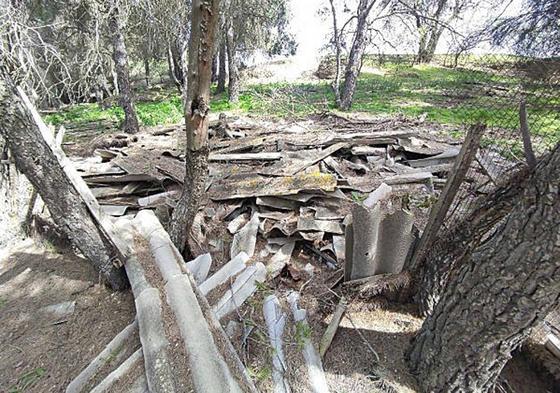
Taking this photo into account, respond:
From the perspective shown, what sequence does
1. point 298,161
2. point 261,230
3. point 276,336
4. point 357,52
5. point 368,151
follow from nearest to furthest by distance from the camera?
point 276,336, point 261,230, point 298,161, point 368,151, point 357,52

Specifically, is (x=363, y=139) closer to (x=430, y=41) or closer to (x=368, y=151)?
(x=368, y=151)

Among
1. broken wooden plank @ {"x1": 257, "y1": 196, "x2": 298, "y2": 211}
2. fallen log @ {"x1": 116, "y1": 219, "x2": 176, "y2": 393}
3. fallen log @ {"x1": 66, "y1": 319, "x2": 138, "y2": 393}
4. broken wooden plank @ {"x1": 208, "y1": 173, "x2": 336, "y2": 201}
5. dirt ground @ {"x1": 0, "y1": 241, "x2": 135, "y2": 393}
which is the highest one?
broken wooden plank @ {"x1": 208, "y1": 173, "x2": 336, "y2": 201}

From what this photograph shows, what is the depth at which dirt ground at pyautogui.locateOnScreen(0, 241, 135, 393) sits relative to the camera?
218cm

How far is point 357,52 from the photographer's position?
871cm

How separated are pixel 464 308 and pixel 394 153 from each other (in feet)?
11.8

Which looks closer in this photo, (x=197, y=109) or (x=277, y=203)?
(x=197, y=109)

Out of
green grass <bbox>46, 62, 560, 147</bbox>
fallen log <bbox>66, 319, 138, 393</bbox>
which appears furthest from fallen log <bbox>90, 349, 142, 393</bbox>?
green grass <bbox>46, 62, 560, 147</bbox>

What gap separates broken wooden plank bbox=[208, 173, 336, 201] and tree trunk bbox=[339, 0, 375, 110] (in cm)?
610

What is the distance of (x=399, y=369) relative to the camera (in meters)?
2.07

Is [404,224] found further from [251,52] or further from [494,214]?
[251,52]

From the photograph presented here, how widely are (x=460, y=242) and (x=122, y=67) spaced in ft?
24.2

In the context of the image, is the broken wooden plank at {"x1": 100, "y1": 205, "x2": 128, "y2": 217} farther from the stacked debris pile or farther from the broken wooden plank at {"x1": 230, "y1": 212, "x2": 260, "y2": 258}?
the broken wooden plank at {"x1": 230, "y1": 212, "x2": 260, "y2": 258}

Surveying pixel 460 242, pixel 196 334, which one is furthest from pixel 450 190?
pixel 196 334

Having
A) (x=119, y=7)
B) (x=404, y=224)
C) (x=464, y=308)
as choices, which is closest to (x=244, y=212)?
(x=404, y=224)
